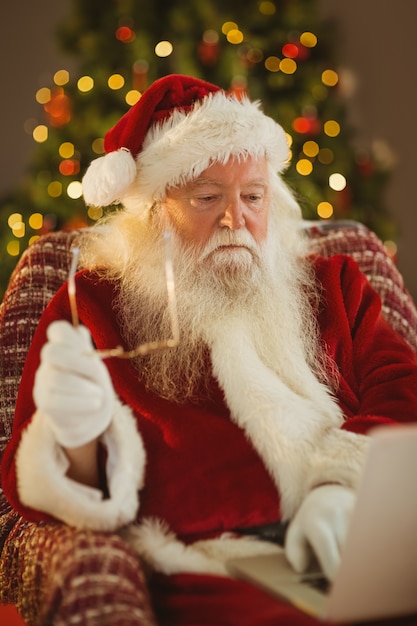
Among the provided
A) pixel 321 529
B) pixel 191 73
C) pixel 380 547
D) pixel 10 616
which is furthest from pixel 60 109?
pixel 380 547

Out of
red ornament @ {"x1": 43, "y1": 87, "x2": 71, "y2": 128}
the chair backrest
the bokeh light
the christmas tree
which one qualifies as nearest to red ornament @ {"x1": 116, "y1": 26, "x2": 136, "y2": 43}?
the christmas tree

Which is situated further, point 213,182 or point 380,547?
point 213,182

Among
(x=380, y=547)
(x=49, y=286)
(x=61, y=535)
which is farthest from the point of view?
(x=49, y=286)

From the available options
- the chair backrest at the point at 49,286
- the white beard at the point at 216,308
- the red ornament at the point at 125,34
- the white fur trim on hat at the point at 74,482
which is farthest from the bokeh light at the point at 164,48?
the white fur trim on hat at the point at 74,482

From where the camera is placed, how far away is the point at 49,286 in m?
2.07

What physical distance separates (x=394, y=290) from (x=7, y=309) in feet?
3.44

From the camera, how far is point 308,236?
234 cm

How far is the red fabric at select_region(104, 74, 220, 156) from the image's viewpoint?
1908 millimetres

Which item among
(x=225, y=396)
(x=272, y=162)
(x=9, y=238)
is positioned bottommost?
(x=9, y=238)

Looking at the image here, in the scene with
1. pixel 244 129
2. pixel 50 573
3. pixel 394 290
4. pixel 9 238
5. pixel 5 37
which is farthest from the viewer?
pixel 5 37

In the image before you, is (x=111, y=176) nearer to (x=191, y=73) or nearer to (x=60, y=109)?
(x=191, y=73)

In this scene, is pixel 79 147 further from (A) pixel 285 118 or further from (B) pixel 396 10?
(B) pixel 396 10

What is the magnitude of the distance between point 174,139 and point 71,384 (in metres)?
0.75

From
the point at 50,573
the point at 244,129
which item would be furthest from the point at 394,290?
the point at 50,573
